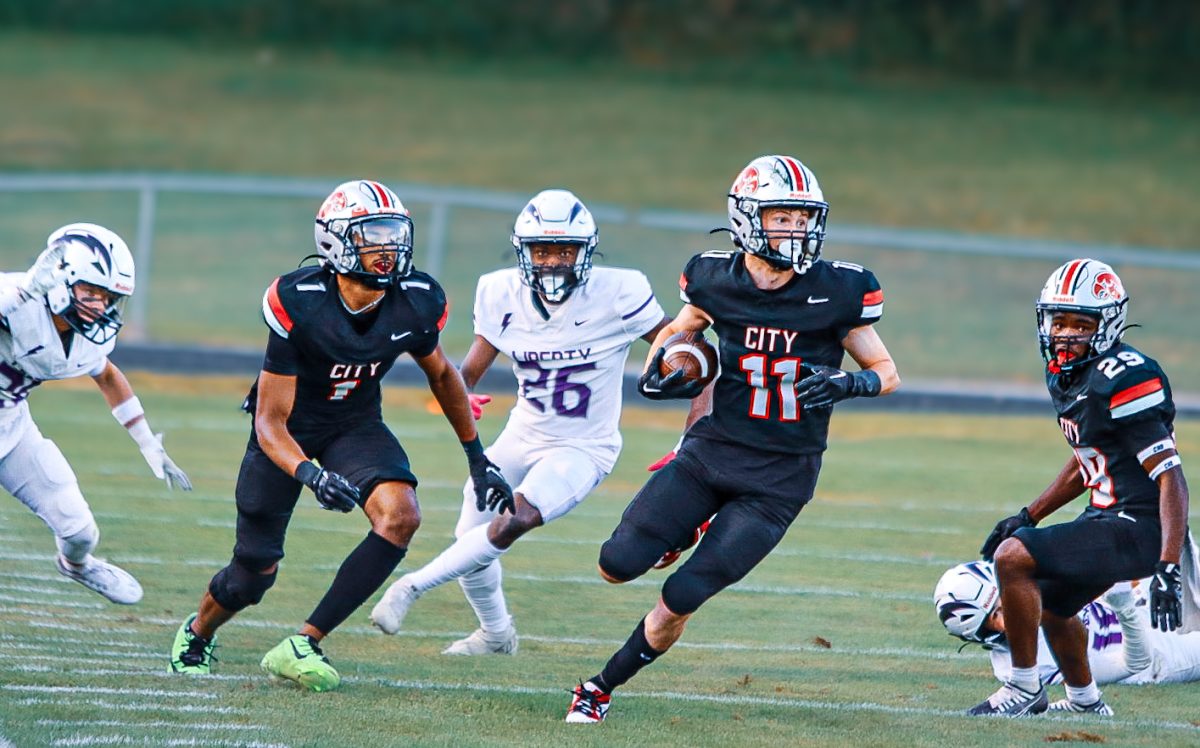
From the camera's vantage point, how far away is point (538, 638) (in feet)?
23.5

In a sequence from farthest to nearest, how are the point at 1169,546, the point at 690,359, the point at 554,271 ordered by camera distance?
the point at 554,271
the point at 690,359
the point at 1169,546

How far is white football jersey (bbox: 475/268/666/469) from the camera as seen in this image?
23.0ft

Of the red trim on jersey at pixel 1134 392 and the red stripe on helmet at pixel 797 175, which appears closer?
the red trim on jersey at pixel 1134 392

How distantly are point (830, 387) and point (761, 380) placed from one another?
33 cm

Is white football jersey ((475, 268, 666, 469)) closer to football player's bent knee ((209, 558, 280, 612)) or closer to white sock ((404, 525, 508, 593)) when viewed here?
white sock ((404, 525, 508, 593))

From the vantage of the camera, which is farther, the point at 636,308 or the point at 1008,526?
the point at 636,308

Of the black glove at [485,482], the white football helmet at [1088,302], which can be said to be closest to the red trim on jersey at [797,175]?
the white football helmet at [1088,302]

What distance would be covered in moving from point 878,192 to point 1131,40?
9325mm

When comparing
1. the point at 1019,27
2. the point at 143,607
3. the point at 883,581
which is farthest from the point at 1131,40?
the point at 143,607

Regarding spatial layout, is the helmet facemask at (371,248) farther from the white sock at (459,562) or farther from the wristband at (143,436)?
the wristband at (143,436)

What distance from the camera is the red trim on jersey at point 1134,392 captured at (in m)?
5.64

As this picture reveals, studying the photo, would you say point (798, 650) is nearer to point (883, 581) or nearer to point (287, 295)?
point (883, 581)

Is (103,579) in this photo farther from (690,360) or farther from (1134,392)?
(1134,392)

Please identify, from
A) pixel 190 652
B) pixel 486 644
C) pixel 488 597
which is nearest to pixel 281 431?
pixel 190 652
